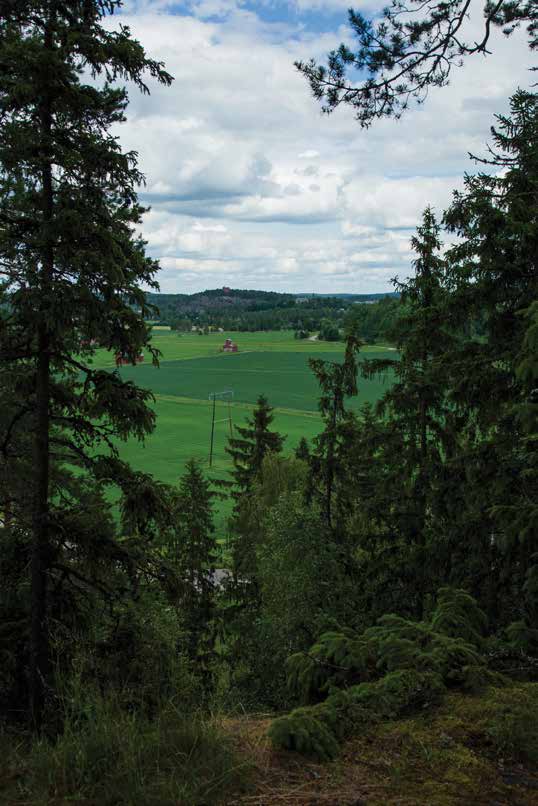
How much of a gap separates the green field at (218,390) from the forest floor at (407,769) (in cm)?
Answer: 3293

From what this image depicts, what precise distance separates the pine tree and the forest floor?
3.53 metres

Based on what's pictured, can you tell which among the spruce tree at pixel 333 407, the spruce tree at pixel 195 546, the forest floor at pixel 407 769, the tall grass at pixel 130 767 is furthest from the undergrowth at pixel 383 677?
the spruce tree at pixel 195 546

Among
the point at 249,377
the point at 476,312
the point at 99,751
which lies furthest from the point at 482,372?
the point at 249,377

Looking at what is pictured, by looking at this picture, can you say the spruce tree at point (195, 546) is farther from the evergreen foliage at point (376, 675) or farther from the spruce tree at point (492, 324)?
the evergreen foliage at point (376, 675)

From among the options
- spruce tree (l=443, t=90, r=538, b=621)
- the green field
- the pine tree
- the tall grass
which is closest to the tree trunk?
the pine tree

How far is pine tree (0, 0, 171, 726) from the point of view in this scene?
6.68 meters

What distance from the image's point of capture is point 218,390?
99438 millimetres

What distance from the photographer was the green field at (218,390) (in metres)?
67.5

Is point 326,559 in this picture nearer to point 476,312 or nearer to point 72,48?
point 476,312

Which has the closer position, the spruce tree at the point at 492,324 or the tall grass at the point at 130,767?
the tall grass at the point at 130,767

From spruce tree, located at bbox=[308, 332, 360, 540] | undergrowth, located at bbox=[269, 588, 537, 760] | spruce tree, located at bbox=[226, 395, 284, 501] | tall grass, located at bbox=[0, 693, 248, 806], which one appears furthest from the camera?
spruce tree, located at bbox=[226, 395, 284, 501]

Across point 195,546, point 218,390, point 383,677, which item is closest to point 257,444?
point 195,546

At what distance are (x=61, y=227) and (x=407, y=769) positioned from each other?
595 cm

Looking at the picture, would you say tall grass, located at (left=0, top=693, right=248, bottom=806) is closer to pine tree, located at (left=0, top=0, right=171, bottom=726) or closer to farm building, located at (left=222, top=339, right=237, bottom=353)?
pine tree, located at (left=0, top=0, right=171, bottom=726)
